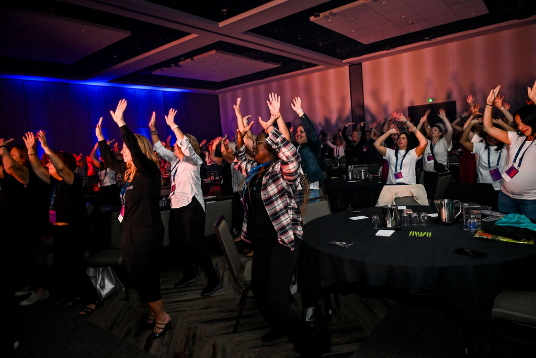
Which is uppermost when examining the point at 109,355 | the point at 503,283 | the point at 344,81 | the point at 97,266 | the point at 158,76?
the point at 158,76

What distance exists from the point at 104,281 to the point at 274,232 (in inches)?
94.3

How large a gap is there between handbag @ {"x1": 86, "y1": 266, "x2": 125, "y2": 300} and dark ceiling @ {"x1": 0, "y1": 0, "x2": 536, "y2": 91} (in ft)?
14.0

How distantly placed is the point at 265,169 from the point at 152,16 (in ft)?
17.4

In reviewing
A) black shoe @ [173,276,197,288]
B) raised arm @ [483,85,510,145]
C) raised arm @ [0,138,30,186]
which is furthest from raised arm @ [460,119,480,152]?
raised arm @ [0,138,30,186]

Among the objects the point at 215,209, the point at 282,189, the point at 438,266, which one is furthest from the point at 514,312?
the point at 215,209

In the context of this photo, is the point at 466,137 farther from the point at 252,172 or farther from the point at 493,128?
the point at 252,172

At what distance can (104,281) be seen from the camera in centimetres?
366

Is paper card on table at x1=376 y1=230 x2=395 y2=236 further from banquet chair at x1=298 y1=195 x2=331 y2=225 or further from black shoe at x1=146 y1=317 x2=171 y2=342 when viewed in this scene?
black shoe at x1=146 y1=317 x2=171 y2=342

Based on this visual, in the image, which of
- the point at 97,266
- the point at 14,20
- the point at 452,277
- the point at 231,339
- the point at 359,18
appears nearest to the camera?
the point at 452,277

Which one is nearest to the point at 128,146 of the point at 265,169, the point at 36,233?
the point at 265,169

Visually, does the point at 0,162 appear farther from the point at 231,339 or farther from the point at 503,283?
the point at 503,283

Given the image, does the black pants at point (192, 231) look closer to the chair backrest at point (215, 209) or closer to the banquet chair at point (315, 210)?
the chair backrest at point (215, 209)

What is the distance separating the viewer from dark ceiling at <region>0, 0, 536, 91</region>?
Answer: 622 centimetres

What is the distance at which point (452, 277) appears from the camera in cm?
187
